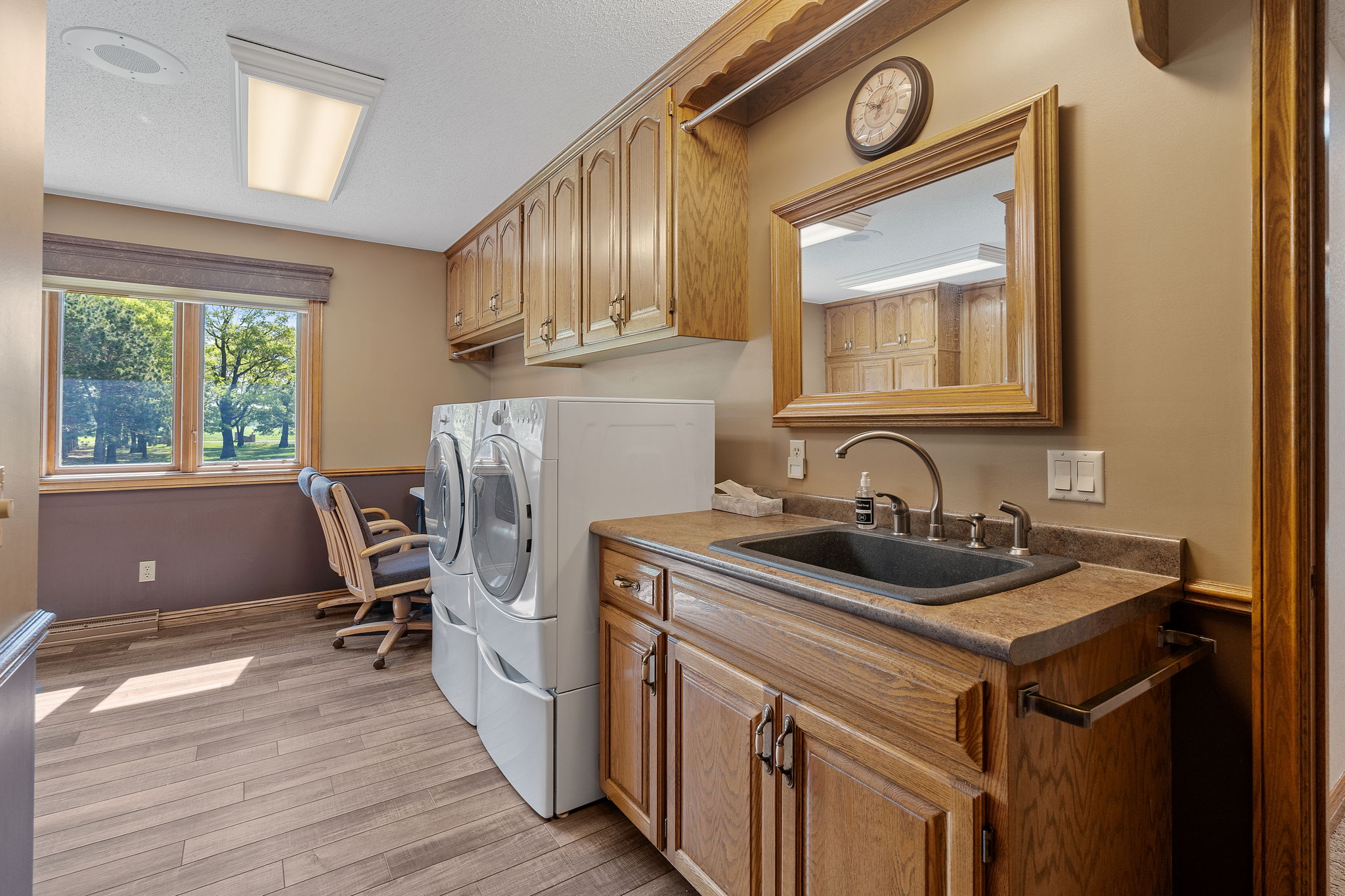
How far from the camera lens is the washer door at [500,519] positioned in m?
1.94

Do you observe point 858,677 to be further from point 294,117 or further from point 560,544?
point 294,117

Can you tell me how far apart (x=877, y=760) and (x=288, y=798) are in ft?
6.37

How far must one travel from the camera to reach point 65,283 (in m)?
3.42

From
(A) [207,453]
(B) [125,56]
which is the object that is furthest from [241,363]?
(B) [125,56]

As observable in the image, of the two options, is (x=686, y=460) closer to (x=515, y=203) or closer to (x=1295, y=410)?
(x=1295, y=410)

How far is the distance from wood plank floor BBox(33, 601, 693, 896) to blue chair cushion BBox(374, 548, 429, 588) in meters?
0.44

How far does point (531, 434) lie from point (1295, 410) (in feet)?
5.66

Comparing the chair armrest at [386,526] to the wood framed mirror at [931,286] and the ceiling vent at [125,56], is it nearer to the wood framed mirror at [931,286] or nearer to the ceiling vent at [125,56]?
the ceiling vent at [125,56]

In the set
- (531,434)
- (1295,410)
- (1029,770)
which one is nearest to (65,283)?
(531,434)

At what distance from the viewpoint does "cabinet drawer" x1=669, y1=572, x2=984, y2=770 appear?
93 centimetres

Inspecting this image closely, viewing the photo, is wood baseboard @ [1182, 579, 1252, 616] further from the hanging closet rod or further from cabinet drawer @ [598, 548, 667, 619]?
→ the hanging closet rod

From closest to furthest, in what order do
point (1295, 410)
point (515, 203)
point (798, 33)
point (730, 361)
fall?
point (1295, 410), point (798, 33), point (730, 361), point (515, 203)

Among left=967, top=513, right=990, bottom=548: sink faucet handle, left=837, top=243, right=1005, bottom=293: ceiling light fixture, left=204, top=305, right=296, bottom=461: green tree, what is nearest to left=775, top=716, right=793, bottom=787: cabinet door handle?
left=967, top=513, right=990, bottom=548: sink faucet handle

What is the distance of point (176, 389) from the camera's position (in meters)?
3.76
